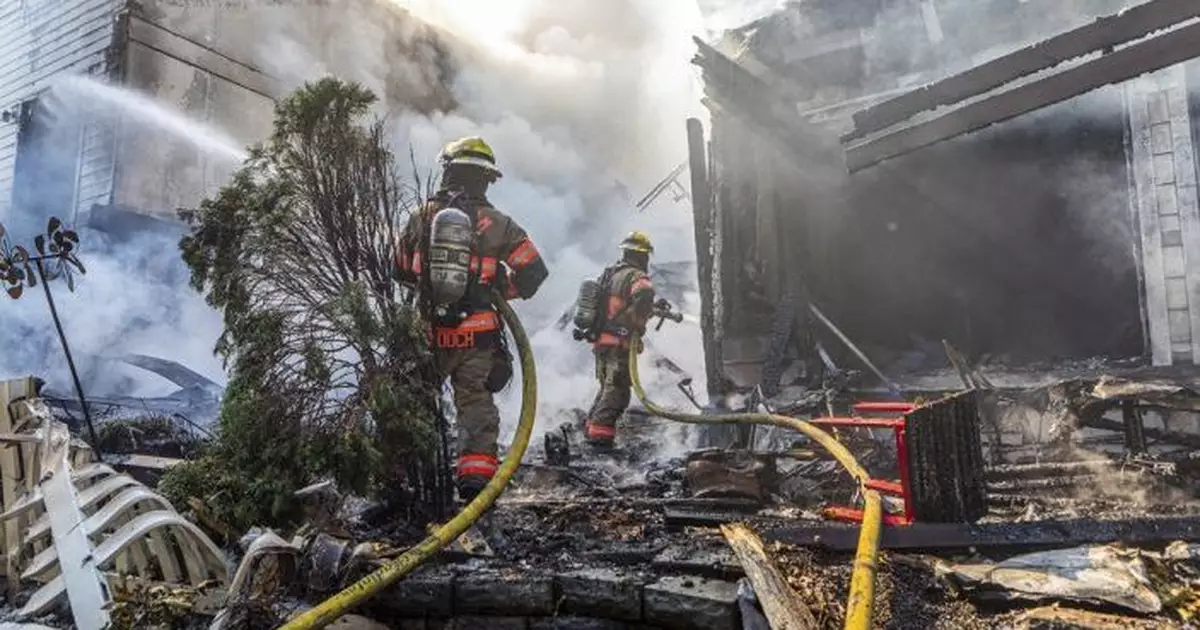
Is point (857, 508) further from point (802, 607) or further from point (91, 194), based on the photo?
point (91, 194)

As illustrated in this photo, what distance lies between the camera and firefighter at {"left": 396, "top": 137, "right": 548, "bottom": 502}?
12.3 feet

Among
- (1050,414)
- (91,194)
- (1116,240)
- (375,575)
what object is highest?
(91,194)

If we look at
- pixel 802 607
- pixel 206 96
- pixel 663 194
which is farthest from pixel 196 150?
pixel 802 607

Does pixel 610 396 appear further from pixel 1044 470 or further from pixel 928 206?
pixel 928 206

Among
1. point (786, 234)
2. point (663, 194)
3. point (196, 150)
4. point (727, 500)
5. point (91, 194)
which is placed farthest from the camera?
point (663, 194)

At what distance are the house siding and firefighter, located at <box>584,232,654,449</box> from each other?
1313 centimetres

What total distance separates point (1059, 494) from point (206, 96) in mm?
18220

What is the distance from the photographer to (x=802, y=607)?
91.0 inches

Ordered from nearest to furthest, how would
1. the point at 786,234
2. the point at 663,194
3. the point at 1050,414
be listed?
the point at 1050,414, the point at 786,234, the point at 663,194

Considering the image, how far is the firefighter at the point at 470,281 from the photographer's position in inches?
148

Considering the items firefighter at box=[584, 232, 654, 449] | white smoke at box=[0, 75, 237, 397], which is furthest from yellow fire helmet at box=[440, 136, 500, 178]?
white smoke at box=[0, 75, 237, 397]

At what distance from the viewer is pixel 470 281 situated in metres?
3.93

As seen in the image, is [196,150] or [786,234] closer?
[786,234]

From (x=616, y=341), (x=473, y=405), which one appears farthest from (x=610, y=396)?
(x=473, y=405)
